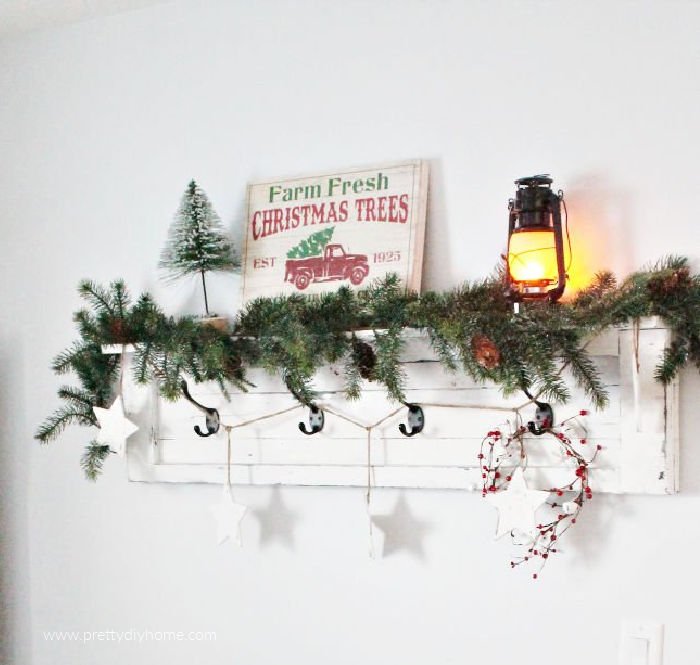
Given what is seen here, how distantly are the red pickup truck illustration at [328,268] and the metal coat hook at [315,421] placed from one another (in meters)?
0.26

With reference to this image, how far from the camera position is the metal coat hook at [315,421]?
1951 millimetres

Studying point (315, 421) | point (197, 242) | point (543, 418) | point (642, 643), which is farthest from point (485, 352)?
point (197, 242)

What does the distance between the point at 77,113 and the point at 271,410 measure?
2.99ft

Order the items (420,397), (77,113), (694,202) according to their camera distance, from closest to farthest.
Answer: (694,202) < (420,397) < (77,113)

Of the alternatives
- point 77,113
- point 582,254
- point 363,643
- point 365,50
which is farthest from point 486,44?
point 363,643

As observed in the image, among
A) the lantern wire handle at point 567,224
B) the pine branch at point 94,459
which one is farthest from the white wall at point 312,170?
the pine branch at point 94,459

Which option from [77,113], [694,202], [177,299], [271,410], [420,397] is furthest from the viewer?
[77,113]

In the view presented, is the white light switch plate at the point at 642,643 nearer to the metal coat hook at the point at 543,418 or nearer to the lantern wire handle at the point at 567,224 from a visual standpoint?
the metal coat hook at the point at 543,418

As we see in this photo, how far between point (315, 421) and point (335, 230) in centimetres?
40

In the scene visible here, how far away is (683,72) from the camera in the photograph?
5.69 feet

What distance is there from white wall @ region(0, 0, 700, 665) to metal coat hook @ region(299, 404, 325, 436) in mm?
149

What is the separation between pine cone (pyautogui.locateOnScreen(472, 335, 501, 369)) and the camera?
1.68m

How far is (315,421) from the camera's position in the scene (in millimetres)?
1958

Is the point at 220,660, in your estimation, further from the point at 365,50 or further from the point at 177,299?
the point at 365,50
